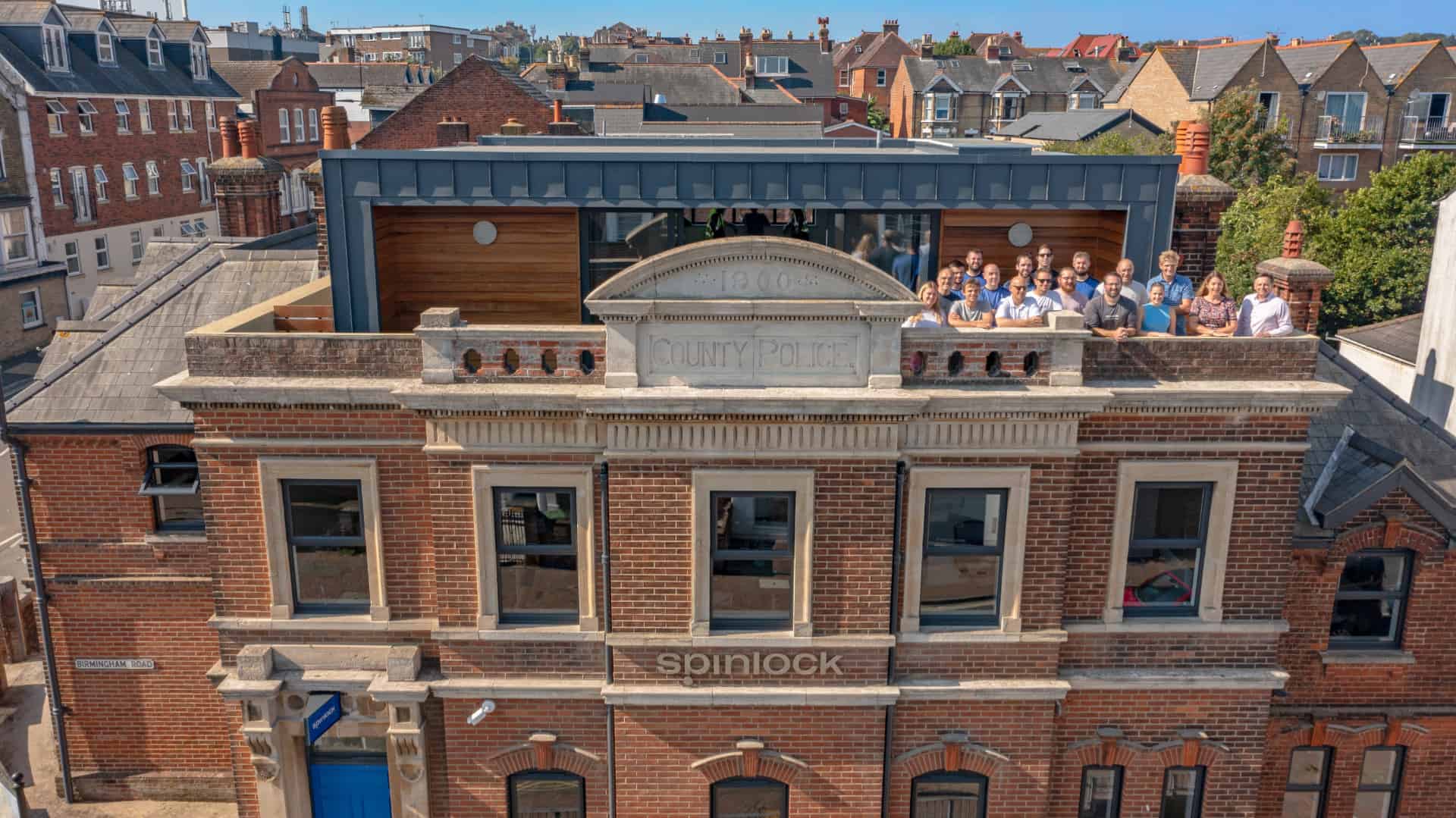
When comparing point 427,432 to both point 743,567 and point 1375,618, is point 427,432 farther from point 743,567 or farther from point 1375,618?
point 1375,618

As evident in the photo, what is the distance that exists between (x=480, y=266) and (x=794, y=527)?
17.8 ft

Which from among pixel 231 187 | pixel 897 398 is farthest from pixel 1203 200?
pixel 231 187

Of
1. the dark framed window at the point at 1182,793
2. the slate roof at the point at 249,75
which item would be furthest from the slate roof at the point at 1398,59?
the slate roof at the point at 249,75

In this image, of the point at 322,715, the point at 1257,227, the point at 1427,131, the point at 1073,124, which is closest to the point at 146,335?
the point at 322,715

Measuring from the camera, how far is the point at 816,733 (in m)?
11.8

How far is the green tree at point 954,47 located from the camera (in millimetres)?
112625

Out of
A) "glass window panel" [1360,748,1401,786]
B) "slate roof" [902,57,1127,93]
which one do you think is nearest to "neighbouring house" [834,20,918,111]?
"slate roof" [902,57,1127,93]

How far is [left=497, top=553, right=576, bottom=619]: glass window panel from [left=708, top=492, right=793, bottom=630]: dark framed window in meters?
1.64

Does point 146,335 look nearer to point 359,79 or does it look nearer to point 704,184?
point 704,184

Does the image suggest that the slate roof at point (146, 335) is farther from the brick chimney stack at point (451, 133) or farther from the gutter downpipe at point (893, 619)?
the brick chimney stack at point (451, 133)

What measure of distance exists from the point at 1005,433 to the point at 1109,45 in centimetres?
11459

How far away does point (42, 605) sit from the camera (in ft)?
49.3

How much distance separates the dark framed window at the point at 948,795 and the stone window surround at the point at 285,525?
255 inches

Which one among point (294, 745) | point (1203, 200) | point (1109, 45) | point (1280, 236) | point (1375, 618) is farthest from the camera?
point (1109, 45)
